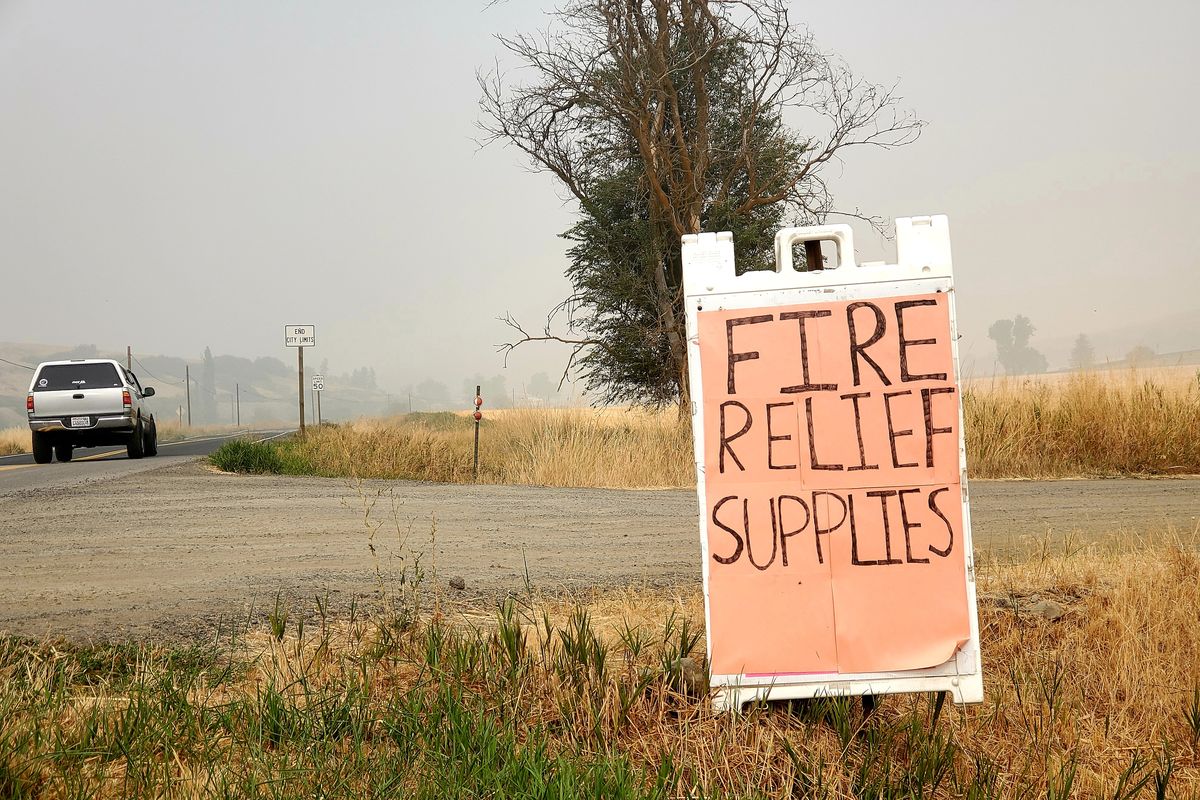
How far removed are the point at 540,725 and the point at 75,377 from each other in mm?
18628

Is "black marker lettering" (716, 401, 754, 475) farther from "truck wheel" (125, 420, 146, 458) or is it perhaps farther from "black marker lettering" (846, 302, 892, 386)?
"truck wheel" (125, 420, 146, 458)

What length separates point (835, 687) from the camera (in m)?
2.95

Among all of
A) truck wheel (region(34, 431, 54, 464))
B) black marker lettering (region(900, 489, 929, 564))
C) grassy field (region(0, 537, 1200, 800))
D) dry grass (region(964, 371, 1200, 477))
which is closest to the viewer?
grassy field (region(0, 537, 1200, 800))

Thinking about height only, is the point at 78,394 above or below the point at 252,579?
above

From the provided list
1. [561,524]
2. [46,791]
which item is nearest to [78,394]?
[561,524]

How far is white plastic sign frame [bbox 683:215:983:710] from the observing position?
2941mm

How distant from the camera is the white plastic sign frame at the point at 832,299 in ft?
9.65

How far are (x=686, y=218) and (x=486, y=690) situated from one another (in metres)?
17.3

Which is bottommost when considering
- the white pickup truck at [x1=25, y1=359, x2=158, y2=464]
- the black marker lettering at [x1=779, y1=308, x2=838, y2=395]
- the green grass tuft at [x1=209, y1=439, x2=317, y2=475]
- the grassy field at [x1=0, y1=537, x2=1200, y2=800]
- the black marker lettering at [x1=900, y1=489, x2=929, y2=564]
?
the grassy field at [x1=0, y1=537, x2=1200, y2=800]

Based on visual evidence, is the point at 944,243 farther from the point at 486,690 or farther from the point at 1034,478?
the point at 1034,478

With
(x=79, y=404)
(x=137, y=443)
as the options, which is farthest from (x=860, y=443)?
(x=137, y=443)

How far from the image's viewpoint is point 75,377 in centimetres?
1864

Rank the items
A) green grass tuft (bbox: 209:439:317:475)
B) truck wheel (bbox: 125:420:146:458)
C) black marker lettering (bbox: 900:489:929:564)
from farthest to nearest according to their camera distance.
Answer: truck wheel (bbox: 125:420:146:458), green grass tuft (bbox: 209:439:317:475), black marker lettering (bbox: 900:489:929:564)

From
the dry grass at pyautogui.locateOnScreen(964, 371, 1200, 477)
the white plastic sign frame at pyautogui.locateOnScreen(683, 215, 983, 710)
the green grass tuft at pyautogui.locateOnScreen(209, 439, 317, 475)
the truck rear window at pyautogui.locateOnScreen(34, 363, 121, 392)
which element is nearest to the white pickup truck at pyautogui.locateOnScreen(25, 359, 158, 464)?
the truck rear window at pyautogui.locateOnScreen(34, 363, 121, 392)
